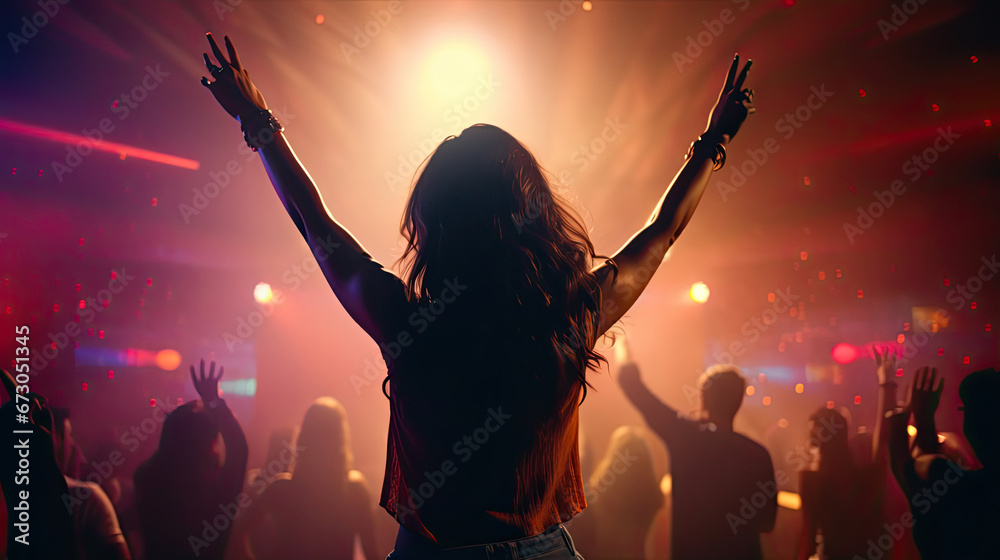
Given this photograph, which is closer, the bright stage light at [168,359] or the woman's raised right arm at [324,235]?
the woman's raised right arm at [324,235]

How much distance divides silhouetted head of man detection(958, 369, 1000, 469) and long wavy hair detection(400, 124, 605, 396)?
2476 mm

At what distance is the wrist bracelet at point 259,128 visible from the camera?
3.03 ft

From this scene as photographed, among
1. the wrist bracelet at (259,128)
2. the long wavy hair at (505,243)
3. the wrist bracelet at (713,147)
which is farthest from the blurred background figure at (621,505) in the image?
the wrist bracelet at (259,128)

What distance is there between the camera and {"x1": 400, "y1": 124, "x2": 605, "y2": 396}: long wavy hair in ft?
2.74

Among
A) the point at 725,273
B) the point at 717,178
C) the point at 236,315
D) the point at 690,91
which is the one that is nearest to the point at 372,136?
the point at 236,315

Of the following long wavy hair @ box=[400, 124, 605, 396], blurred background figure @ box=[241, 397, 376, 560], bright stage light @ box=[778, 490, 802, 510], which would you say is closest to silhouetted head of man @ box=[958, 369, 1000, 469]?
long wavy hair @ box=[400, 124, 605, 396]

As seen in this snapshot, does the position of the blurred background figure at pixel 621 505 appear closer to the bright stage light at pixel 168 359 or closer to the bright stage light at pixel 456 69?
the bright stage light at pixel 456 69

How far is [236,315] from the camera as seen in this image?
4.52 metres

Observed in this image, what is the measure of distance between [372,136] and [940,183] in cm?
506

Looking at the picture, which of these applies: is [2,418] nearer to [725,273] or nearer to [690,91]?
[690,91]

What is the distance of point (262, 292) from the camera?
516 centimetres

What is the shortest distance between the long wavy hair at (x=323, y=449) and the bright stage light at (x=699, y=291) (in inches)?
182

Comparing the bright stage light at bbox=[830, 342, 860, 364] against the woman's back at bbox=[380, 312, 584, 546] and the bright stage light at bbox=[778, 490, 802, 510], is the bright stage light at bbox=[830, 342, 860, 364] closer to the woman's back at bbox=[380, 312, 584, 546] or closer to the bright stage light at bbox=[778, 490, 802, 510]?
the bright stage light at bbox=[778, 490, 802, 510]

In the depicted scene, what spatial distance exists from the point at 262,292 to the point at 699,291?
5339 mm
